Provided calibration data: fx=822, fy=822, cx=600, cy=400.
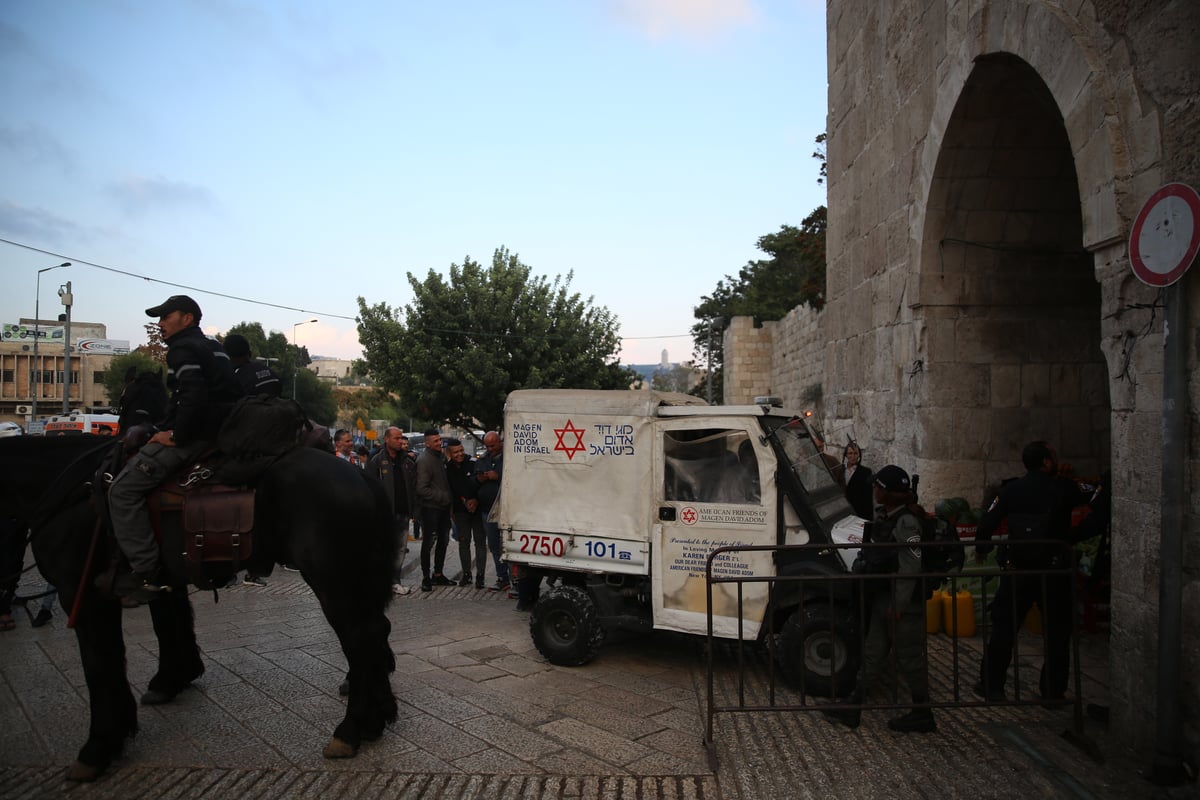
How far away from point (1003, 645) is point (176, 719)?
5.07 m

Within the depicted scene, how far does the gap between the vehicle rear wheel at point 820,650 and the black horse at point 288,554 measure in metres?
2.50

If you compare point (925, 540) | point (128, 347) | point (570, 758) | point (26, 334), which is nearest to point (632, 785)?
point (570, 758)

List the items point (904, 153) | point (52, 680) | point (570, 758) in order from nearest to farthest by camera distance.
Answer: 1. point (570, 758)
2. point (52, 680)
3. point (904, 153)

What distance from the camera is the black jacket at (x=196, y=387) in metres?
4.42

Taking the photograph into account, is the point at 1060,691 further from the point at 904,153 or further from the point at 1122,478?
the point at 904,153

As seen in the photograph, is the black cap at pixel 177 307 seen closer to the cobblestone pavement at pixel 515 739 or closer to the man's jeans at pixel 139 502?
the man's jeans at pixel 139 502

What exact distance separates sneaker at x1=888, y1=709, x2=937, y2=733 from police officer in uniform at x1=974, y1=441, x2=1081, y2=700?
0.57 meters

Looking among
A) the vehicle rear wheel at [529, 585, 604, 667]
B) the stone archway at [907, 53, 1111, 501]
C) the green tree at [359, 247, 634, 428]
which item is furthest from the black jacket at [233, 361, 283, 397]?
the green tree at [359, 247, 634, 428]

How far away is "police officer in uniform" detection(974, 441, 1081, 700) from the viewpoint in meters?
4.91

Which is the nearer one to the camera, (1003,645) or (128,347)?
(1003,645)

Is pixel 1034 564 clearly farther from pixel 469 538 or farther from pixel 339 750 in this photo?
pixel 469 538

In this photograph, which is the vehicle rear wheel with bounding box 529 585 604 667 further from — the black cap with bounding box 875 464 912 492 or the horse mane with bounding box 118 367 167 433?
the horse mane with bounding box 118 367 167 433

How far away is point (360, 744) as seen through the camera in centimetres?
448

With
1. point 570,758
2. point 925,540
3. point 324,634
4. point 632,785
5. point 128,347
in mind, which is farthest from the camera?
point 128,347
